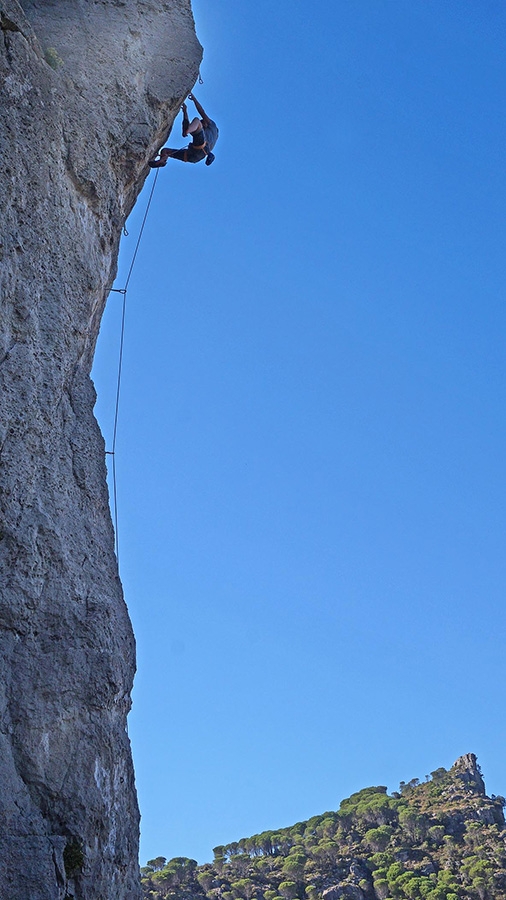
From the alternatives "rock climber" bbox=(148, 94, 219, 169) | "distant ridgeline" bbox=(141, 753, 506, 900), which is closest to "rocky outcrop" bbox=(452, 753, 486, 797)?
"distant ridgeline" bbox=(141, 753, 506, 900)

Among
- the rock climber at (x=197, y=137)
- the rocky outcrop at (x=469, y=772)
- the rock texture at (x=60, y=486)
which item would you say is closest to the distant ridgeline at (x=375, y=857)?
the rocky outcrop at (x=469, y=772)

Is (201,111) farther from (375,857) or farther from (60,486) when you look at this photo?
(375,857)

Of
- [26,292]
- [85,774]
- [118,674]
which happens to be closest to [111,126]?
[26,292]

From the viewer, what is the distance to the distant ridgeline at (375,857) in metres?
48.7

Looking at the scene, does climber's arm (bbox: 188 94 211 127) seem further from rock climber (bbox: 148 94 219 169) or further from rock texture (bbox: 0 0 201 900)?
rock texture (bbox: 0 0 201 900)

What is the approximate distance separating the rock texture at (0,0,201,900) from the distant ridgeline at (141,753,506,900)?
43.4 m

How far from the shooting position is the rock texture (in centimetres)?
656

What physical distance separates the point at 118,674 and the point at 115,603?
67 centimetres

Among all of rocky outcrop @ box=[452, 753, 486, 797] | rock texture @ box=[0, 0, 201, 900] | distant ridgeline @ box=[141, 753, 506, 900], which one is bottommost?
rock texture @ box=[0, 0, 201, 900]

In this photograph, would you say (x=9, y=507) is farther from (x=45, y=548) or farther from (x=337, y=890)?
(x=337, y=890)

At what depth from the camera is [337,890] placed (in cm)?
5053

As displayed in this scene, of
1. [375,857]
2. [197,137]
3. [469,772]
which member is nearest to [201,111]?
[197,137]

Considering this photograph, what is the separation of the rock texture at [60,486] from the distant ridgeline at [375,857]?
43.4 m

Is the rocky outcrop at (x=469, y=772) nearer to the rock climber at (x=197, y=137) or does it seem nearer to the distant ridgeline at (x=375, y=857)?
the distant ridgeline at (x=375, y=857)
